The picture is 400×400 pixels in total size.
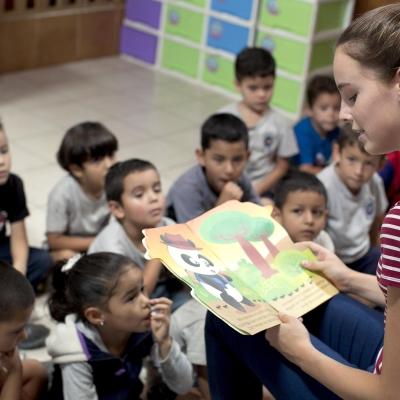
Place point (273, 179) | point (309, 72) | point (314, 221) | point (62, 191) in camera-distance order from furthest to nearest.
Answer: point (309, 72), point (273, 179), point (62, 191), point (314, 221)

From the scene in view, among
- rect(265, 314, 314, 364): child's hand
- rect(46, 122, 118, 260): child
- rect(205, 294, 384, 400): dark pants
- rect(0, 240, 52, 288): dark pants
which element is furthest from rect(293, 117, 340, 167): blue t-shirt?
rect(265, 314, 314, 364): child's hand

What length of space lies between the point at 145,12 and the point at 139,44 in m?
0.19

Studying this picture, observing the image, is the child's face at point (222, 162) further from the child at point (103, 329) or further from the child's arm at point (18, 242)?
the child at point (103, 329)

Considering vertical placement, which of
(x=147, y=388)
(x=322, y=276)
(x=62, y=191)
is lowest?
(x=147, y=388)

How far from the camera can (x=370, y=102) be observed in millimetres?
1138

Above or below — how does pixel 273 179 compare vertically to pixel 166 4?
below

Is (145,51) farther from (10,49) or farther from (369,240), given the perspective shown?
(369,240)

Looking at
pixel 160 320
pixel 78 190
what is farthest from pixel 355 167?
pixel 160 320

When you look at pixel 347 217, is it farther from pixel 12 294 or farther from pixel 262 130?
pixel 12 294

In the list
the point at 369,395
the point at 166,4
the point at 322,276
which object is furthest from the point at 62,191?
the point at 166,4

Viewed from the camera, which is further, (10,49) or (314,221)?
(10,49)

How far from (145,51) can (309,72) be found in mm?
1064

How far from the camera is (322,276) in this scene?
5.41 feet

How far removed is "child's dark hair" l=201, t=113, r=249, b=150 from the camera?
8.02 feet
